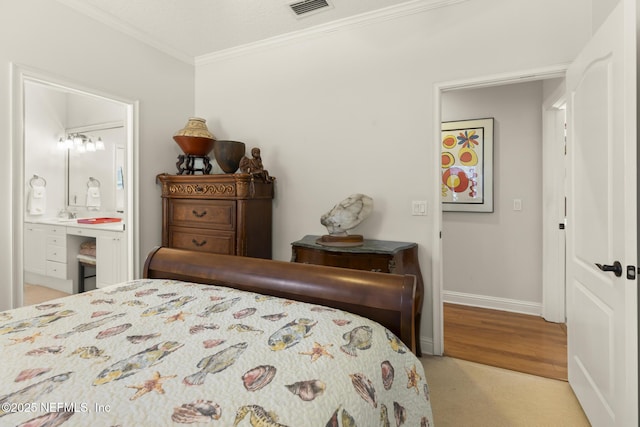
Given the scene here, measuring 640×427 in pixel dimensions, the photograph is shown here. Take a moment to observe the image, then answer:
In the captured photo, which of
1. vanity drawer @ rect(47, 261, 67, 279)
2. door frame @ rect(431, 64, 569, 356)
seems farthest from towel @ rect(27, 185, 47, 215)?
door frame @ rect(431, 64, 569, 356)

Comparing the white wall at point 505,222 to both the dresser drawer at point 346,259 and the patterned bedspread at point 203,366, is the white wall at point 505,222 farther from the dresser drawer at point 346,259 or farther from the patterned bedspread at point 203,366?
the patterned bedspread at point 203,366

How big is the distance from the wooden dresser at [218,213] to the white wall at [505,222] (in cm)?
211

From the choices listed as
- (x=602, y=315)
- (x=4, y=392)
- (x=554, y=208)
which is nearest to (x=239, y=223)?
(x=4, y=392)

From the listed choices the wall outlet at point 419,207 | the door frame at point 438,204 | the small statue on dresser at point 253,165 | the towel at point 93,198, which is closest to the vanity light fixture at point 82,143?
the towel at point 93,198

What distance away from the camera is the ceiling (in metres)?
2.68

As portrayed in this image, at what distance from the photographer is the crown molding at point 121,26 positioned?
2668mm

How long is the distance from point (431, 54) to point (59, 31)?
2.74 m

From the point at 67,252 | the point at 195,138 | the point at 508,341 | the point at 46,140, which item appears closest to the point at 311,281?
the point at 508,341

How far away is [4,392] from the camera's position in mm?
786

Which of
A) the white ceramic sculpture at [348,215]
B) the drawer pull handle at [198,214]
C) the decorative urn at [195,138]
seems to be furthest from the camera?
the decorative urn at [195,138]

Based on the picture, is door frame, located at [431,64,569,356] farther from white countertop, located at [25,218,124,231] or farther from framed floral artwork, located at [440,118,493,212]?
white countertop, located at [25,218,124,231]

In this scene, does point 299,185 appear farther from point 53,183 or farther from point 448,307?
point 53,183

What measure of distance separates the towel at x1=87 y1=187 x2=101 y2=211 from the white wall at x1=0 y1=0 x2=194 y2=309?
1.94m

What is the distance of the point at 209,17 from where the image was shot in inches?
114
